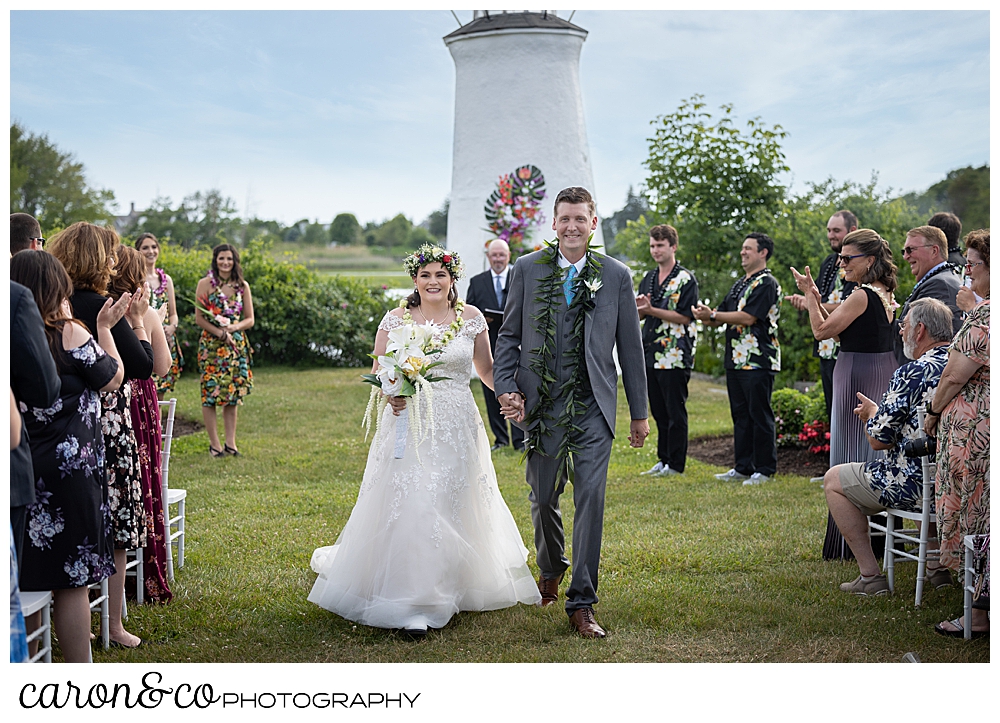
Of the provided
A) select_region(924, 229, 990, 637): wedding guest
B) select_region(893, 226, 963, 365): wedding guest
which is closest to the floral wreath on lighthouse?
select_region(893, 226, 963, 365): wedding guest

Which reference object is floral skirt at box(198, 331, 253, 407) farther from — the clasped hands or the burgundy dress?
the clasped hands

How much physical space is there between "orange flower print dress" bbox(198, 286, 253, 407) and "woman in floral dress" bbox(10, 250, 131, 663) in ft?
18.0

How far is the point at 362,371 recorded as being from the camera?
693 inches

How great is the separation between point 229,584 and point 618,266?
3047 millimetres

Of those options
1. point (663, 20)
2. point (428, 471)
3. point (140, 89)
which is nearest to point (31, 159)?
point (140, 89)

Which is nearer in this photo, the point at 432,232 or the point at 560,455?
the point at 560,455

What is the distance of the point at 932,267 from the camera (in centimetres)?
623

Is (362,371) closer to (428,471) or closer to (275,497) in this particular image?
(275,497)

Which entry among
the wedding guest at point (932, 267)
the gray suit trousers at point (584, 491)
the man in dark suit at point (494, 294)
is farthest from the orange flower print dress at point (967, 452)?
the man in dark suit at point (494, 294)

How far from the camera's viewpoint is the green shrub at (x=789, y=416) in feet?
31.4

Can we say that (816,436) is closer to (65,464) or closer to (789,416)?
(789,416)

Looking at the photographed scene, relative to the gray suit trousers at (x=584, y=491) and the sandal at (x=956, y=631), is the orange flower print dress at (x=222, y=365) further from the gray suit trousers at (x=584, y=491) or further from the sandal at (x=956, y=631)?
the sandal at (x=956, y=631)

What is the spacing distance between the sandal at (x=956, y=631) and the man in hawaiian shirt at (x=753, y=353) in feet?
11.6

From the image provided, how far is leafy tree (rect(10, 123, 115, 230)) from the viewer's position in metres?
40.0
